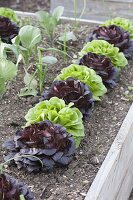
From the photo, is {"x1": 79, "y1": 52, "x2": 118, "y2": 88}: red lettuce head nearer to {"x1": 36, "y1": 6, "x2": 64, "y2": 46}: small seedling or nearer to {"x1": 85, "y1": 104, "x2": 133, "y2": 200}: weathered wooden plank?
{"x1": 85, "y1": 104, "x2": 133, "y2": 200}: weathered wooden plank

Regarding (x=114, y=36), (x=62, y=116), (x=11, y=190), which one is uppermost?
(x=114, y=36)

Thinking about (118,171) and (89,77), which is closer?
(118,171)

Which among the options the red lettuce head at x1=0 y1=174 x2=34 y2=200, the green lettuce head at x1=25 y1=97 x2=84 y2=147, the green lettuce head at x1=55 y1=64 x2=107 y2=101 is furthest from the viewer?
the green lettuce head at x1=55 y1=64 x2=107 y2=101

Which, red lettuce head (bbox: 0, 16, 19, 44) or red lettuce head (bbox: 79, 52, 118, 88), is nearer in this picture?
red lettuce head (bbox: 79, 52, 118, 88)

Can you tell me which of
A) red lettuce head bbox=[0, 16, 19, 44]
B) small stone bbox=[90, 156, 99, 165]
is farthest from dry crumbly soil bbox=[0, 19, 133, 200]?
red lettuce head bbox=[0, 16, 19, 44]

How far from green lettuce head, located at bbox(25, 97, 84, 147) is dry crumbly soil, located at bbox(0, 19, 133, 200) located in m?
0.10

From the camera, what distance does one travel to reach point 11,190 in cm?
171

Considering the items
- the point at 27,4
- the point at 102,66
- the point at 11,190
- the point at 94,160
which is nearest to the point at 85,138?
the point at 94,160

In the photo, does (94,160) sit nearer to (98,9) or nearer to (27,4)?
(98,9)

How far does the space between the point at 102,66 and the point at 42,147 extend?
Answer: 2.43 feet

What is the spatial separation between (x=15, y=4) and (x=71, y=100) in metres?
2.83

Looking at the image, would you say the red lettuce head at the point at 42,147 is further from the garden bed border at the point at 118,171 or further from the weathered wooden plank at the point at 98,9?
the weathered wooden plank at the point at 98,9

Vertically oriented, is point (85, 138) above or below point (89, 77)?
below

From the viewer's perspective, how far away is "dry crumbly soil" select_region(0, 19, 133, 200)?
1.93 meters
